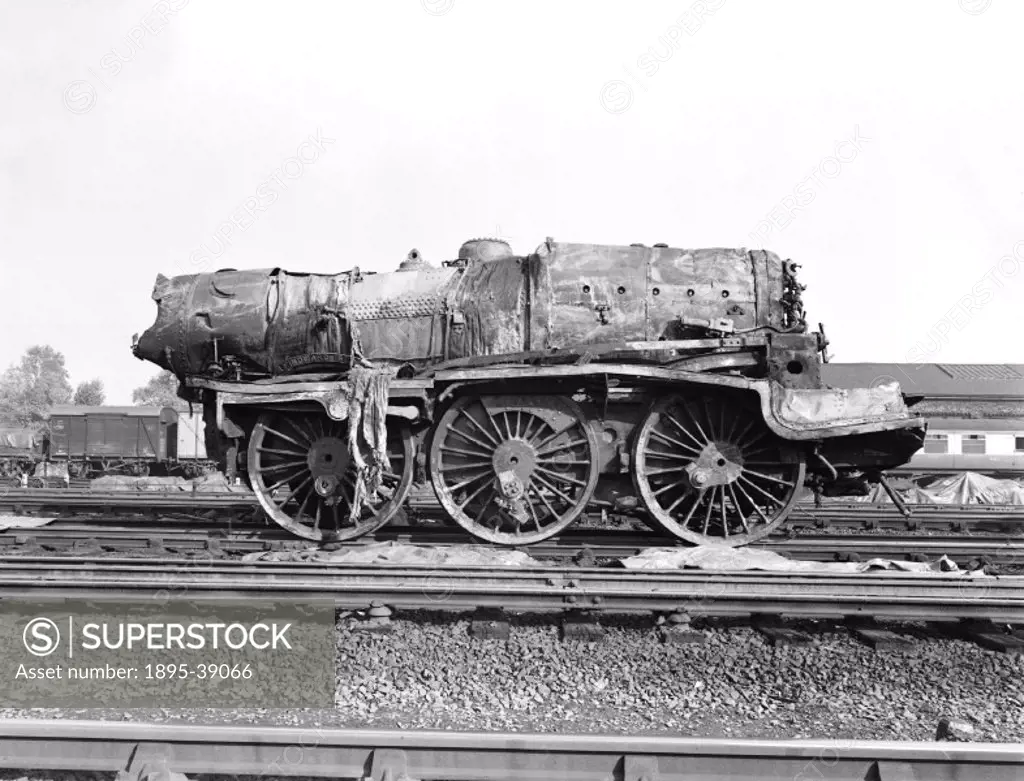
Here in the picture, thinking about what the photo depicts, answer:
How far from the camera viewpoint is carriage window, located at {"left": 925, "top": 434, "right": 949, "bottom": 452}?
28.7 metres

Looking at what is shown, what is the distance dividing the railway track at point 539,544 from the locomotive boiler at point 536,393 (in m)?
0.31

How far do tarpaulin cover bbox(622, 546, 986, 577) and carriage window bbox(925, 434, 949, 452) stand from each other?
82.8 feet

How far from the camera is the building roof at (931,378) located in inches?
1275

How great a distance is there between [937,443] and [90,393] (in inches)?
3354

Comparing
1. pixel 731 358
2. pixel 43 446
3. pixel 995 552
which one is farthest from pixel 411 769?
pixel 43 446

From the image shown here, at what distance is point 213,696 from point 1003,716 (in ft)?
13.3

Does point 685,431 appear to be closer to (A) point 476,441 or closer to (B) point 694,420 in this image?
(B) point 694,420

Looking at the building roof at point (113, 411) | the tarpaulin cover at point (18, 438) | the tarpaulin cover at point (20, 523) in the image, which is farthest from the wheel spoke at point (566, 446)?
the tarpaulin cover at point (18, 438)

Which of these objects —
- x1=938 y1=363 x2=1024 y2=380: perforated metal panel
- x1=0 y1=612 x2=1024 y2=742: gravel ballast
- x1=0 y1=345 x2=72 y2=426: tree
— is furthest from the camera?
x1=0 y1=345 x2=72 y2=426: tree

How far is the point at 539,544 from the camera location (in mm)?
7805

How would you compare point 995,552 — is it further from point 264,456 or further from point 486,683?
point 264,456

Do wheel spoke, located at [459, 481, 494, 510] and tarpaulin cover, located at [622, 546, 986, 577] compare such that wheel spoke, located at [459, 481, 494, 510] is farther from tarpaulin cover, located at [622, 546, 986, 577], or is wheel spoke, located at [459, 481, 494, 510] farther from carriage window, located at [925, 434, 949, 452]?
carriage window, located at [925, 434, 949, 452]

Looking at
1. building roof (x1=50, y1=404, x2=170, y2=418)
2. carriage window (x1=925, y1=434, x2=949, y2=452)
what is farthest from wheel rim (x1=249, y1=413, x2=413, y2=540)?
carriage window (x1=925, y1=434, x2=949, y2=452)

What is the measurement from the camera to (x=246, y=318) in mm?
8445
